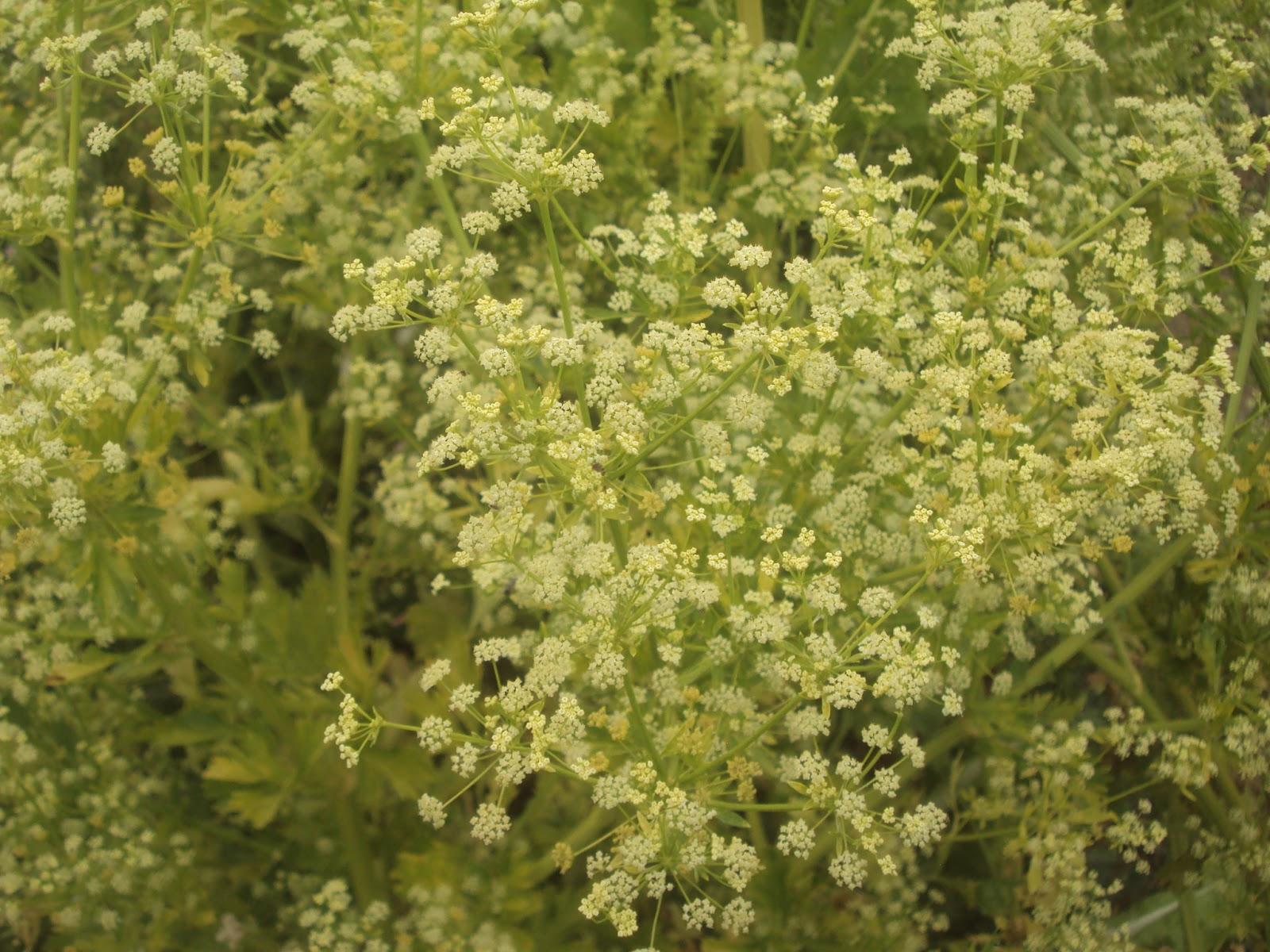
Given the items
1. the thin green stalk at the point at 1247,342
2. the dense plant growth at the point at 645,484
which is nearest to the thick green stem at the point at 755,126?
the dense plant growth at the point at 645,484

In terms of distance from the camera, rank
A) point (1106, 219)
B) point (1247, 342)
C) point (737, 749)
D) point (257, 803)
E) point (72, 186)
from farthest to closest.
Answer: point (257, 803) → point (1247, 342) → point (72, 186) → point (1106, 219) → point (737, 749)

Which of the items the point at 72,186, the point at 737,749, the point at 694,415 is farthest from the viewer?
the point at 72,186

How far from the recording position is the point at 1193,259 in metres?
2.40

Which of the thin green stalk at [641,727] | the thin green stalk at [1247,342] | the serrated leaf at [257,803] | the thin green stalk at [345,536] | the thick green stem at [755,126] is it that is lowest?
the serrated leaf at [257,803]

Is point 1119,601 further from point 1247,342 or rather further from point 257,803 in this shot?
point 257,803

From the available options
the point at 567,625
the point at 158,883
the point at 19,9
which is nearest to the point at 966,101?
the point at 567,625

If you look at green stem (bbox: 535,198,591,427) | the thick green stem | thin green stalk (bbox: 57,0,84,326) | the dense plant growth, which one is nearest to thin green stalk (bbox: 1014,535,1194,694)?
the dense plant growth

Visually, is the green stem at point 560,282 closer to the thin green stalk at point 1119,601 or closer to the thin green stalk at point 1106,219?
the thin green stalk at point 1106,219

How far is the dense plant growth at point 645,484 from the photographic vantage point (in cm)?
188

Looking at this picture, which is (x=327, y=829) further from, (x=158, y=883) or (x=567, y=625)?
(x=567, y=625)

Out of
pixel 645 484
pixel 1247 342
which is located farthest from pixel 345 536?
pixel 1247 342

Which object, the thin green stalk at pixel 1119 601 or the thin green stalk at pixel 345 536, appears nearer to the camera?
the thin green stalk at pixel 1119 601

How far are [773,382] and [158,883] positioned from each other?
2331 millimetres

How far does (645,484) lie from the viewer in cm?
198
